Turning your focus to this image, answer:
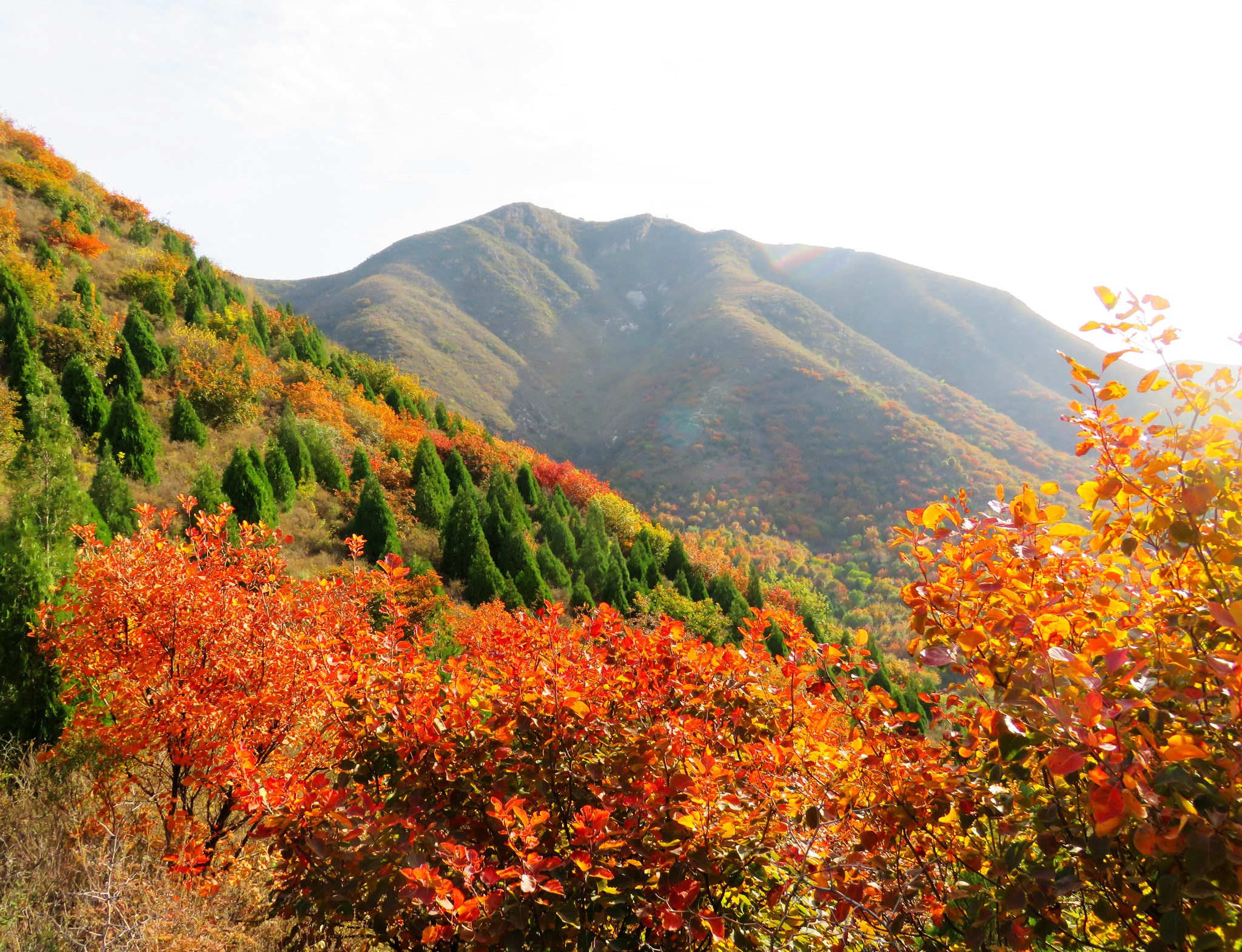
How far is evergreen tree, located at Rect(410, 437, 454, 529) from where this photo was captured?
18.1 meters

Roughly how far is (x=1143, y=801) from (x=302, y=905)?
2696 mm

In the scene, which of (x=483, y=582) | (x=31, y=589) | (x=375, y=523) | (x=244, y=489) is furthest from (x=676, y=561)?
(x=31, y=589)

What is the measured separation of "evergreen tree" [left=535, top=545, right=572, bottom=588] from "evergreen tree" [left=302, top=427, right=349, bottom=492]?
18.3 feet

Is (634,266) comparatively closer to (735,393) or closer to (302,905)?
(735,393)

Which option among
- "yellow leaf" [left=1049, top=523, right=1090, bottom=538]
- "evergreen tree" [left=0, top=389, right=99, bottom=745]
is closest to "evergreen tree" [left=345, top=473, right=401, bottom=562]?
"evergreen tree" [left=0, top=389, right=99, bottom=745]

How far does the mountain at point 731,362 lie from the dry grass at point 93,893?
44.0 meters

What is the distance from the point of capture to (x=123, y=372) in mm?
14562

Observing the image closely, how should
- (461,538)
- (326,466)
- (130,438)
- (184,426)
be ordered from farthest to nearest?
(326,466) → (461,538) → (184,426) → (130,438)

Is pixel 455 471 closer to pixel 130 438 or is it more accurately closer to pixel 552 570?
pixel 552 570

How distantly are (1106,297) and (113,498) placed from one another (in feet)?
40.8

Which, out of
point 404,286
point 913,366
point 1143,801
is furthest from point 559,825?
point 404,286

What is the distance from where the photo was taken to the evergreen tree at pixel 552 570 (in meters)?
17.5

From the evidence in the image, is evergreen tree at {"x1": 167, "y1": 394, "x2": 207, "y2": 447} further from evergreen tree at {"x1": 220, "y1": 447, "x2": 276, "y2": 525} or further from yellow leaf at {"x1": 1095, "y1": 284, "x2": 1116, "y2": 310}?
yellow leaf at {"x1": 1095, "y1": 284, "x2": 1116, "y2": 310}

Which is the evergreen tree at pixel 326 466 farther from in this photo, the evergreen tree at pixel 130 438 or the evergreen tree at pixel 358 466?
the evergreen tree at pixel 130 438
